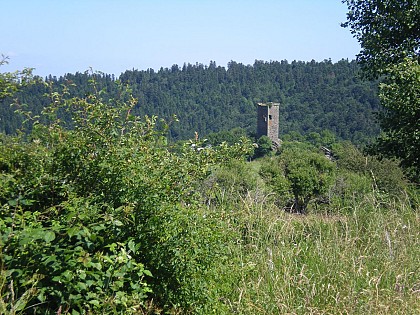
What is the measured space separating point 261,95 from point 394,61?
98646 mm

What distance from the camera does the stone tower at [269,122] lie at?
75500 millimetres

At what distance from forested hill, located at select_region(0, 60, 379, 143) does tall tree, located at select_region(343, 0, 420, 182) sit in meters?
53.2

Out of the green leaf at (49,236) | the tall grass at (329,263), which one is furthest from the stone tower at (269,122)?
the green leaf at (49,236)

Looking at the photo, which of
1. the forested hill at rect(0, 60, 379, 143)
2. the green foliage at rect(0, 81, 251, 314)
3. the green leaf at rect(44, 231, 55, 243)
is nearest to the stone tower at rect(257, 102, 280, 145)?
the forested hill at rect(0, 60, 379, 143)

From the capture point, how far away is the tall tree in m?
9.12

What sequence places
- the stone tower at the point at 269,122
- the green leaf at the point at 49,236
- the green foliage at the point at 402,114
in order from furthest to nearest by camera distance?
the stone tower at the point at 269,122, the green foliage at the point at 402,114, the green leaf at the point at 49,236

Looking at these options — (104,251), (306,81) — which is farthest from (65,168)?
(306,81)

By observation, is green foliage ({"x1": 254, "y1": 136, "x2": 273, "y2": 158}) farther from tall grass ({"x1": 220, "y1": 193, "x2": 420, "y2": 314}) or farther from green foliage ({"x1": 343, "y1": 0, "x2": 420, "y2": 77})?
tall grass ({"x1": 220, "y1": 193, "x2": 420, "y2": 314})

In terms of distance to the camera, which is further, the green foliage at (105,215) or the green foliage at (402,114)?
the green foliage at (402,114)

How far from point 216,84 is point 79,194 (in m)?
110

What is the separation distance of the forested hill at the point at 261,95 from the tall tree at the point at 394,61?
174 ft

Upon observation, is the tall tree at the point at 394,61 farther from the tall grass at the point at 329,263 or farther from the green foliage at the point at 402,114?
the tall grass at the point at 329,263

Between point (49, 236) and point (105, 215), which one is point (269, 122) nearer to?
point (105, 215)

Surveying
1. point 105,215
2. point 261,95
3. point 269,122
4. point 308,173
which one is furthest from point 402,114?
point 261,95
